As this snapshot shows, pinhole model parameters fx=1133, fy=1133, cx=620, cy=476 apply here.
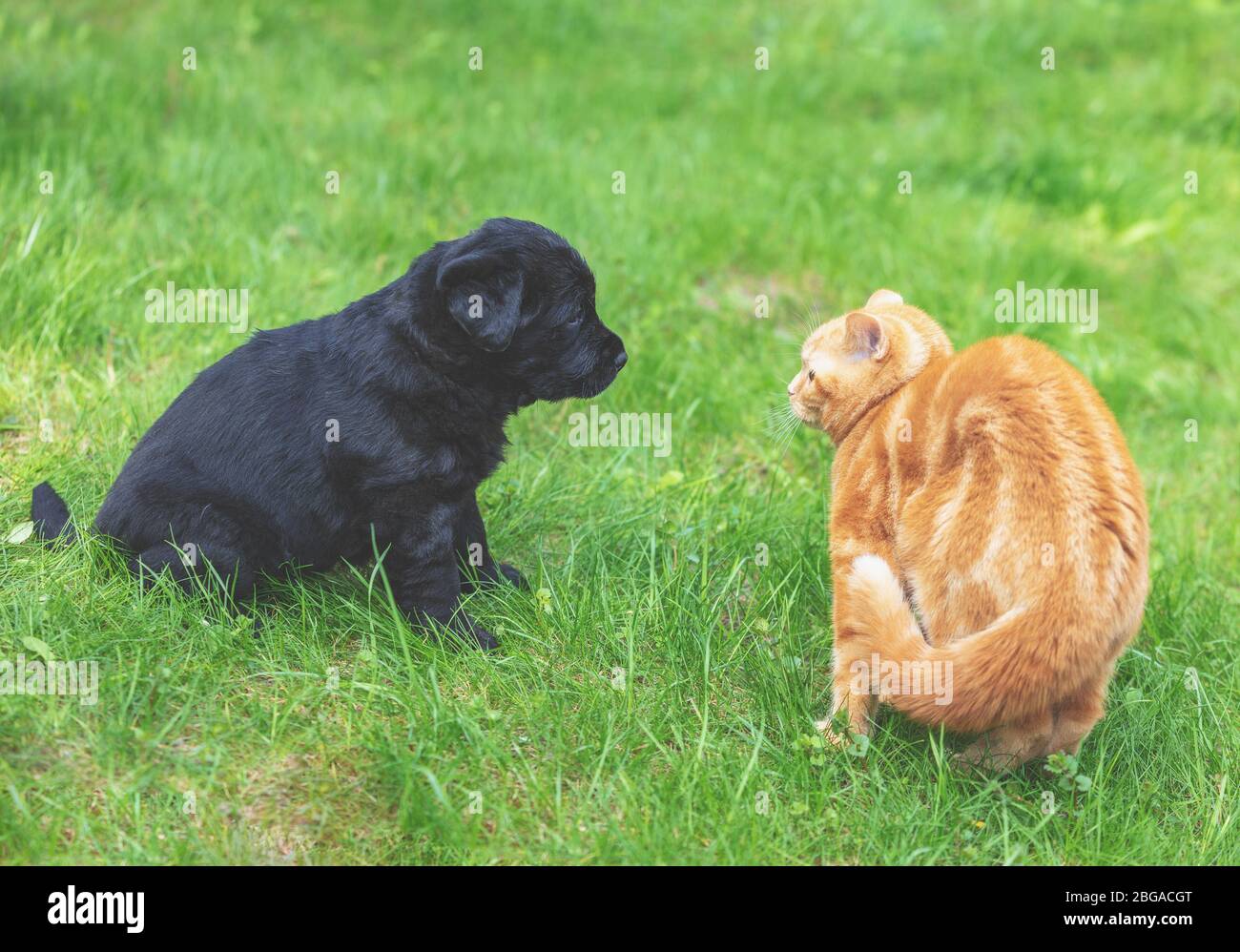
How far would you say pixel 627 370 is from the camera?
5094mm

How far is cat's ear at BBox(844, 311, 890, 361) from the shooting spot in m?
3.74

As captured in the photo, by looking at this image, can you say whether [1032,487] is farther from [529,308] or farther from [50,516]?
[50,516]

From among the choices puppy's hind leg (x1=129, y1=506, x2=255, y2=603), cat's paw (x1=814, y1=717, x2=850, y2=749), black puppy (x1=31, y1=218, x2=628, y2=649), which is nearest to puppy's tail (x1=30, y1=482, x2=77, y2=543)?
black puppy (x1=31, y1=218, x2=628, y2=649)

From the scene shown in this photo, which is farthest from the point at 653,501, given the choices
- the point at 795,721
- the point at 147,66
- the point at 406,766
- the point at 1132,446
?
the point at 147,66

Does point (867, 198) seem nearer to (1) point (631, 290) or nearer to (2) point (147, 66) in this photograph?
(1) point (631, 290)

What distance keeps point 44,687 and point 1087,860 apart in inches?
117

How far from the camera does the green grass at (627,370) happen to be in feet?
10.2

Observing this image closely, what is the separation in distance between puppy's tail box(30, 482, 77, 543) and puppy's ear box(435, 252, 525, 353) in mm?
1461

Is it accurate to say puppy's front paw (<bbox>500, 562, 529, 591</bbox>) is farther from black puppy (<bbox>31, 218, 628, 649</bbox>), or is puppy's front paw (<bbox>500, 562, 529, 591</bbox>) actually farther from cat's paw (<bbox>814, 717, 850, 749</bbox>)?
cat's paw (<bbox>814, 717, 850, 749</bbox>)

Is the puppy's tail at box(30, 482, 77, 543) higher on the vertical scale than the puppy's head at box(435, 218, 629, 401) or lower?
lower

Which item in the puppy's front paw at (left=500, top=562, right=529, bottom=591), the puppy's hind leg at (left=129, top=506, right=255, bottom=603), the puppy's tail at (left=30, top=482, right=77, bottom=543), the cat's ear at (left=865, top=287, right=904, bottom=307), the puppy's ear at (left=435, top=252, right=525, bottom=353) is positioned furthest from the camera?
the cat's ear at (left=865, top=287, right=904, bottom=307)

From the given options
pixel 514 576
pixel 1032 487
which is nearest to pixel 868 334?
pixel 1032 487

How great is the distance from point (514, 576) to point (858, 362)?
139cm

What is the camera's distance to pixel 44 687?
313 cm
